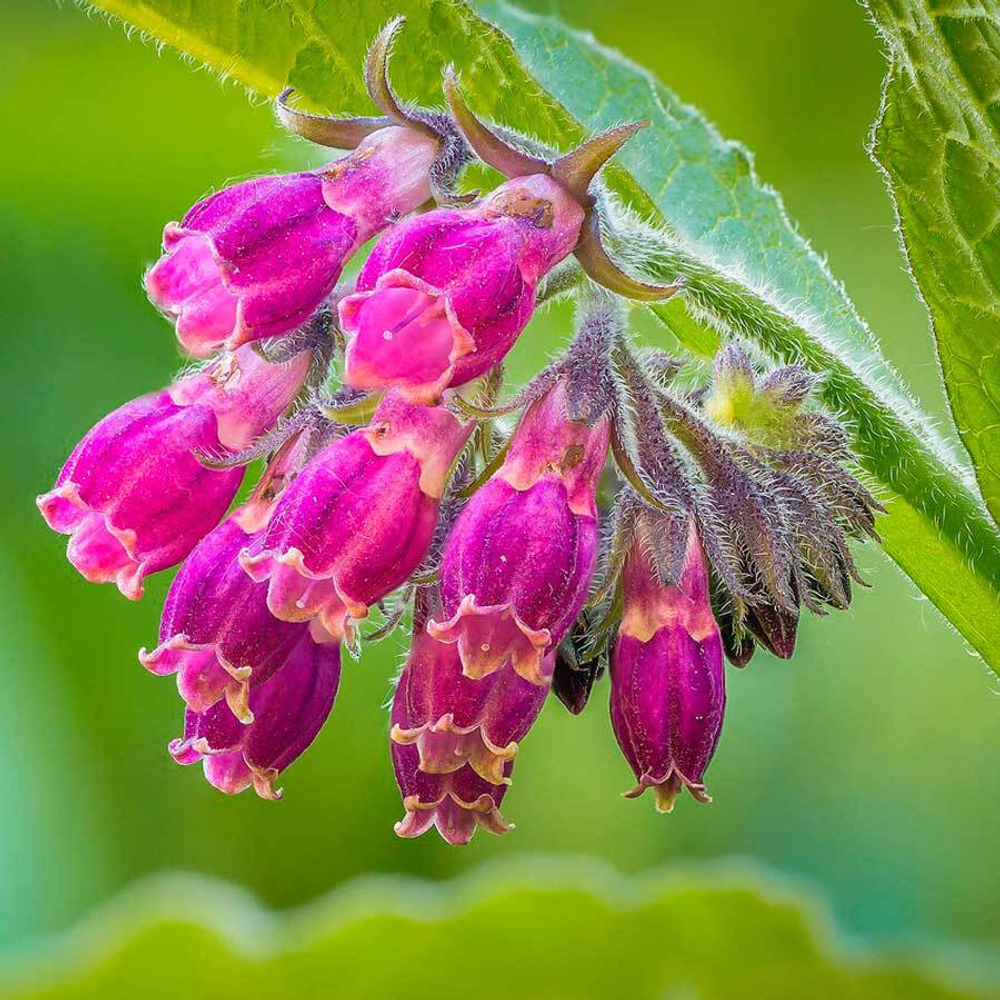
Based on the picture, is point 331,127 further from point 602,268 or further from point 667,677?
point 667,677

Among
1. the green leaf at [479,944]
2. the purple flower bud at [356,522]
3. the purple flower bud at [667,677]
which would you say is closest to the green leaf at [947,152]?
the purple flower bud at [667,677]

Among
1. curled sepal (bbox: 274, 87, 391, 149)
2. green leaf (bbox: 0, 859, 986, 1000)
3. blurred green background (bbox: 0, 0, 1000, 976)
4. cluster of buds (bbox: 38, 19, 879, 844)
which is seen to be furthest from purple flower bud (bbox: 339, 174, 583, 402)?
blurred green background (bbox: 0, 0, 1000, 976)

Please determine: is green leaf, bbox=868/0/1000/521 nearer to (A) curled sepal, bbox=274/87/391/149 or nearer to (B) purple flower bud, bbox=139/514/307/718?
(A) curled sepal, bbox=274/87/391/149

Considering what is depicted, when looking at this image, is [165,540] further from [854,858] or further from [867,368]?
[854,858]

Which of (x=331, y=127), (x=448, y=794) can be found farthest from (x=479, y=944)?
(x=331, y=127)

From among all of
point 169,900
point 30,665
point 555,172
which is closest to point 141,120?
point 30,665

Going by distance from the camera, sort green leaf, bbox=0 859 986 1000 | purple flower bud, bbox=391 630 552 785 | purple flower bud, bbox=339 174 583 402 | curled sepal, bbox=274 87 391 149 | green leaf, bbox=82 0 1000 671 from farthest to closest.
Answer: green leaf, bbox=0 859 986 1000 < green leaf, bbox=82 0 1000 671 < curled sepal, bbox=274 87 391 149 < purple flower bud, bbox=391 630 552 785 < purple flower bud, bbox=339 174 583 402
